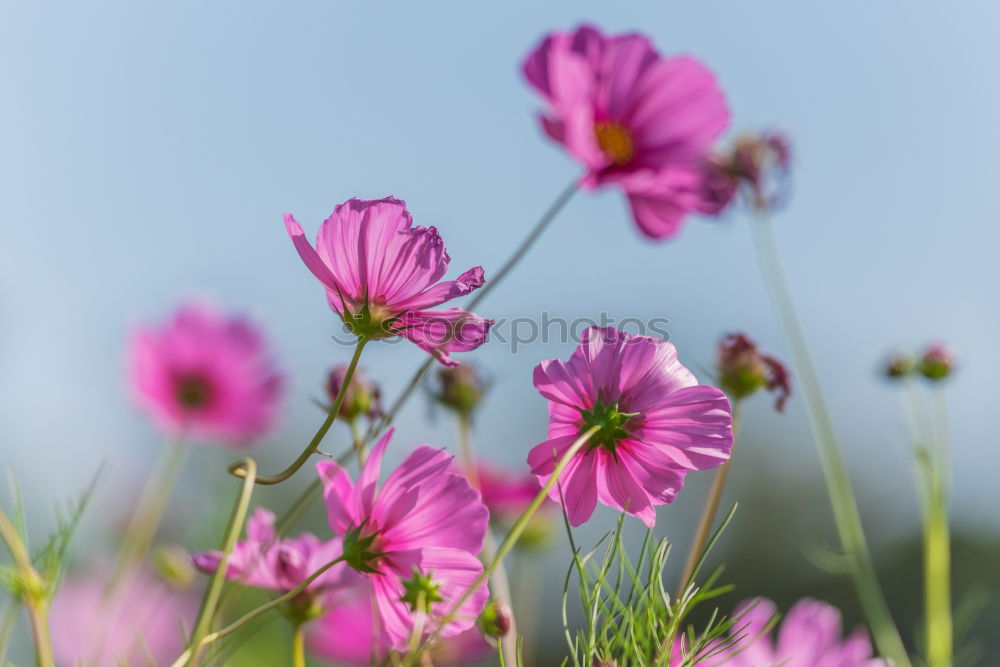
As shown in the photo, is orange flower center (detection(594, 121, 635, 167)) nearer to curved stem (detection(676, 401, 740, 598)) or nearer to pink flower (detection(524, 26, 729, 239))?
pink flower (detection(524, 26, 729, 239))

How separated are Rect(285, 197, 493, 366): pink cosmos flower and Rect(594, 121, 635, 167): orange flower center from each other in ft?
1.00

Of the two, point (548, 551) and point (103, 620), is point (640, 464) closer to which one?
point (103, 620)

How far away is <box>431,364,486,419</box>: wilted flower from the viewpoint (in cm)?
68

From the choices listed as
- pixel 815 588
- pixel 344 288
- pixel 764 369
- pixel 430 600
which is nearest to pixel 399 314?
pixel 344 288

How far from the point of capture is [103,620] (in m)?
0.55

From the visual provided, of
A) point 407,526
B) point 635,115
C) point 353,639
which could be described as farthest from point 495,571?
point 635,115

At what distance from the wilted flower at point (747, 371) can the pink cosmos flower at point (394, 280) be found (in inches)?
8.0

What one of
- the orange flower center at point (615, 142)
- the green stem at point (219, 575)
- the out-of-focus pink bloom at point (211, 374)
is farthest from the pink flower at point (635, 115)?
the out-of-focus pink bloom at point (211, 374)

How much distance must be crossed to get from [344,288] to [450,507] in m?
0.11

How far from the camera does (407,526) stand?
1.36 ft

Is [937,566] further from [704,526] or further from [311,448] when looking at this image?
[311,448]

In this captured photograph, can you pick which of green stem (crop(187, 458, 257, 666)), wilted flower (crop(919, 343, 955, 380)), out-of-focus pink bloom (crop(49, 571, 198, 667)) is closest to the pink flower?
wilted flower (crop(919, 343, 955, 380))

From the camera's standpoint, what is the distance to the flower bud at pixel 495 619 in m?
0.39

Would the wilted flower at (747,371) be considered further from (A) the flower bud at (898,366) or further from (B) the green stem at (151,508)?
(B) the green stem at (151,508)
